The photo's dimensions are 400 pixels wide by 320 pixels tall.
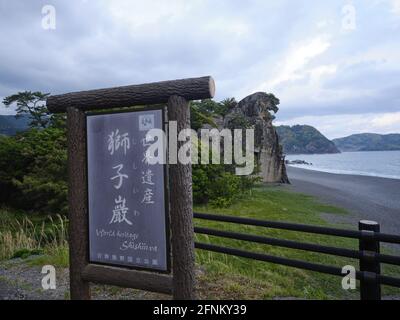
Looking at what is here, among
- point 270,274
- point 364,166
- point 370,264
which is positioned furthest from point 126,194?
point 364,166

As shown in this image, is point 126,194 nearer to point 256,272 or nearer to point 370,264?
point 370,264

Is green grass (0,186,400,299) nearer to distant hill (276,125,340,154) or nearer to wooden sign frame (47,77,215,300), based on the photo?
wooden sign frame (47,77,215,300)

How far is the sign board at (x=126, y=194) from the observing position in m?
2.91

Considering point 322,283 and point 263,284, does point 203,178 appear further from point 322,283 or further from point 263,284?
point 263,284

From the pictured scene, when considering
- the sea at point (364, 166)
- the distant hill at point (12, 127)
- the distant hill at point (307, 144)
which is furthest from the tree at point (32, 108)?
the distant hill at point (307, 144)

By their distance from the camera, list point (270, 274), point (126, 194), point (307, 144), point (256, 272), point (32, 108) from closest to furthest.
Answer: point (126, 194)
point (270, 274)
point (256, 272)
point (32, 108)
point (307, 144)

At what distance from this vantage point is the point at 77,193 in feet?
10.8

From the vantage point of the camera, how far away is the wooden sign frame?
2816mm

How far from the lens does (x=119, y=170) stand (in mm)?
3082

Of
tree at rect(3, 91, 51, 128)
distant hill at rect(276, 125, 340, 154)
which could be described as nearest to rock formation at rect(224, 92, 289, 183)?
tree at rect(3, 91, 51, 128)

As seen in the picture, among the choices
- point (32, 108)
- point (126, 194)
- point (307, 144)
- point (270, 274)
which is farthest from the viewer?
point (307, 144)

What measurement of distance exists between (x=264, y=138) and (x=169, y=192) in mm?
25771
